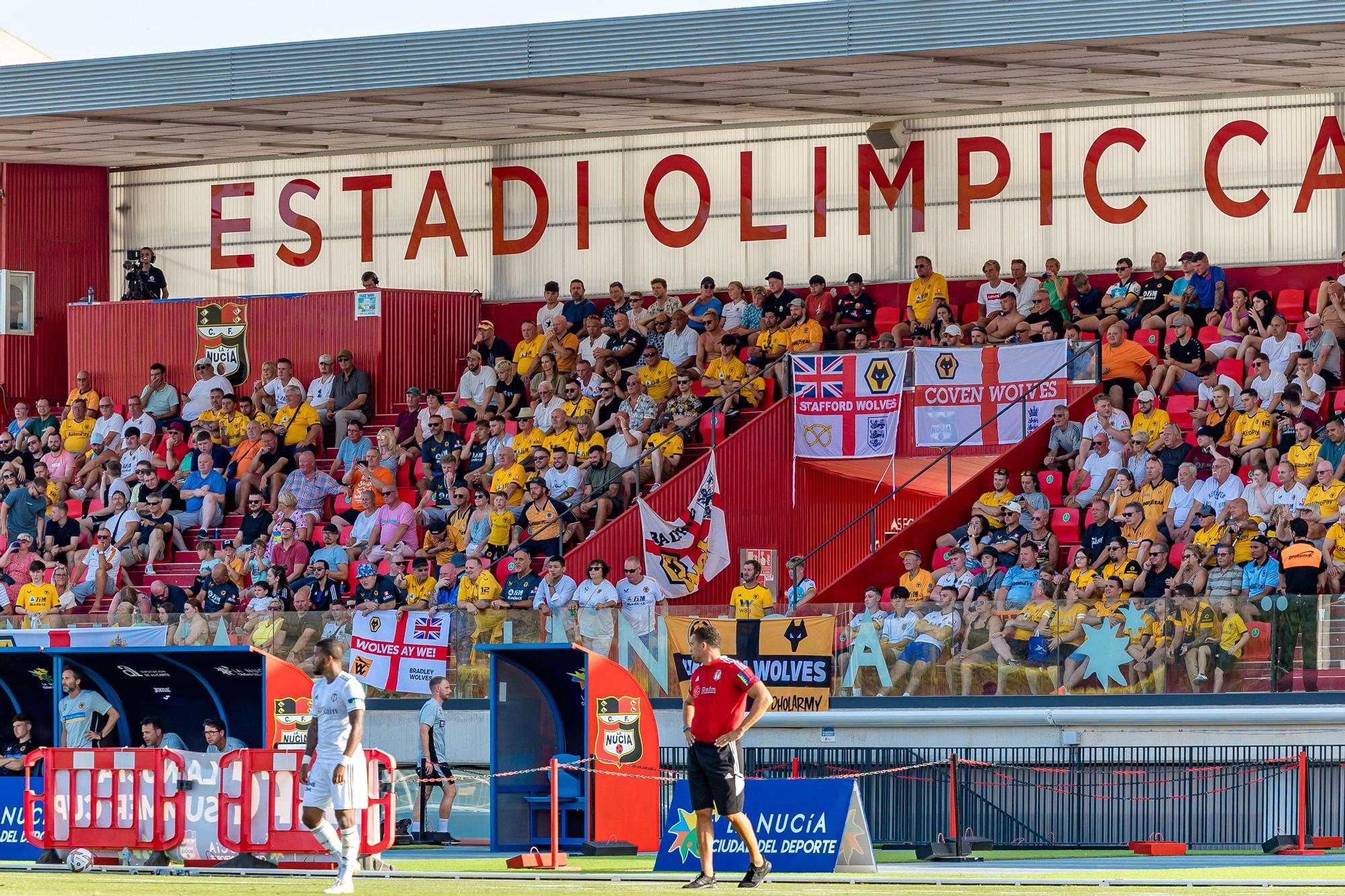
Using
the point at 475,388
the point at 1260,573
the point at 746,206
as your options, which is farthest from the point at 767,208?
the point at 1260,573

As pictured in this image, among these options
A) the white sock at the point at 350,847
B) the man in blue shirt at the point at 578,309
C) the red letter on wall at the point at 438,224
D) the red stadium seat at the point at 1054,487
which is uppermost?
the red letter on wall at the point at 438,224

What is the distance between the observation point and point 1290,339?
24328 mm

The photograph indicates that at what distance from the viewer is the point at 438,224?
3269cm

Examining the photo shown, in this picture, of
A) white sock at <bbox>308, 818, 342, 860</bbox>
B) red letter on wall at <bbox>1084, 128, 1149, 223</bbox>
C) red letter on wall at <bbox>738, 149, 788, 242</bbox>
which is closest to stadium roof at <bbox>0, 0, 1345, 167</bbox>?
red letter on wall at <bbox>1084, 128, 1149, 223</bbox>

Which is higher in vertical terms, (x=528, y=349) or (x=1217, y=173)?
(x=1217, y=173)

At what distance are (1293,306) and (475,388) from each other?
34.2 ft

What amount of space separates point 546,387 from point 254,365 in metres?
5.70

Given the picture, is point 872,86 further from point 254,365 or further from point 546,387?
point 254,365

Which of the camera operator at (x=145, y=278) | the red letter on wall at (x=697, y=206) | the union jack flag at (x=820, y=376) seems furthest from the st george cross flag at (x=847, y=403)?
the camera operator at (x=145, y=278)

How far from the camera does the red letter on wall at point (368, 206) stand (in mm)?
32875

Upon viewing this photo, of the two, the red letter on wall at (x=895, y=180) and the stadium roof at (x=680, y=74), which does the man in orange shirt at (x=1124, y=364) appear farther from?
the red letter on wall at (x=895, y=180)

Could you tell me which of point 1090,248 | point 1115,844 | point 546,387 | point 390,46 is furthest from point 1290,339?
point 390,46

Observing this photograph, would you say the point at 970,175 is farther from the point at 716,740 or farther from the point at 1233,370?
the point at 716,740

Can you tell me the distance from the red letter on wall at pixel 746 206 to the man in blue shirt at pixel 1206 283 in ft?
23.3
